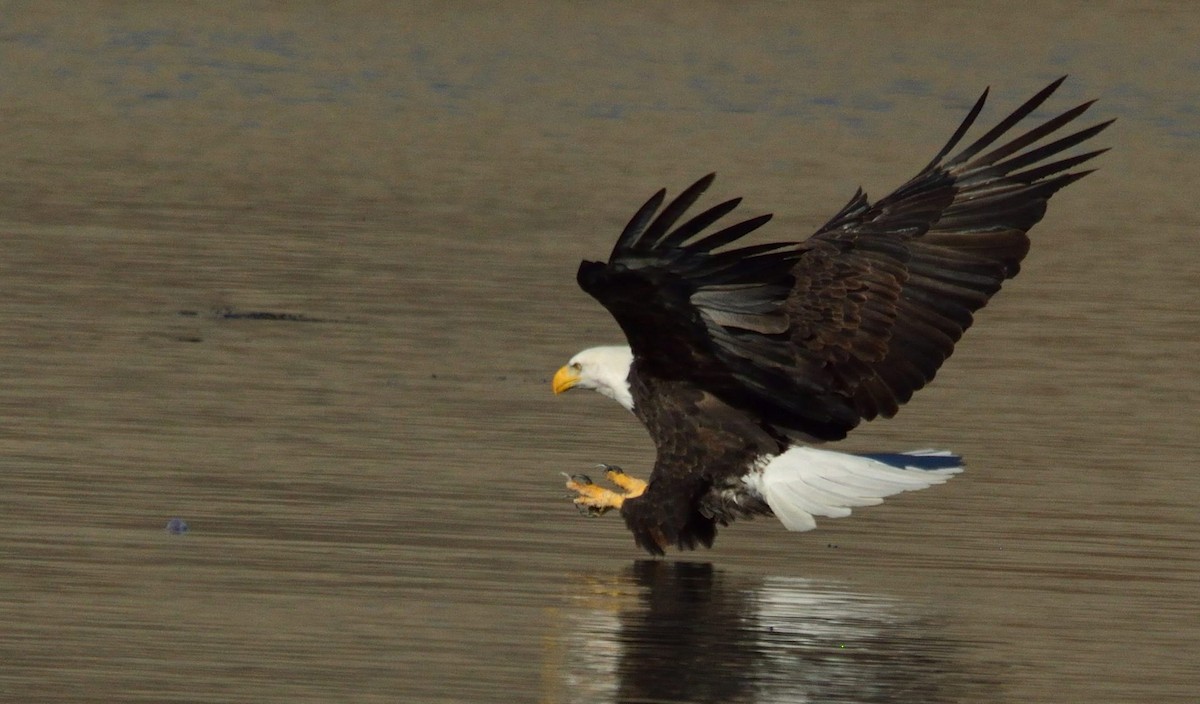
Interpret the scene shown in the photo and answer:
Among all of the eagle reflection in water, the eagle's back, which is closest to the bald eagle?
the eagle's back

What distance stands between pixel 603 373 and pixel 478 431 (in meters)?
1.13

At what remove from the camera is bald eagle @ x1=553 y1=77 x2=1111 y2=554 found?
6.38 metres

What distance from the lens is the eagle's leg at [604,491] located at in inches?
274

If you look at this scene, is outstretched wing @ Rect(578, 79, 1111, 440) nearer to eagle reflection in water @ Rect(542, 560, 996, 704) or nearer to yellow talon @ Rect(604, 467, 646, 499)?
yellow talon @ Rect(604, 467, 646, 499)

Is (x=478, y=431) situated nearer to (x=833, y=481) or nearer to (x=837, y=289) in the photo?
(x=837, y=289)

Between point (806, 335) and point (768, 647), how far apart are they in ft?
4.36

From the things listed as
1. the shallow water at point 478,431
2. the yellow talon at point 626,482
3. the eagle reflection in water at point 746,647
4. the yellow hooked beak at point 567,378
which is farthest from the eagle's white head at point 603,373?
the eagle reflection in water at point 746,647

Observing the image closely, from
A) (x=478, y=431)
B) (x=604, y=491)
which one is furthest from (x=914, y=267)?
(x=478, y=431)

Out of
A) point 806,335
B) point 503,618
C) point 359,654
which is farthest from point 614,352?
point 359,654

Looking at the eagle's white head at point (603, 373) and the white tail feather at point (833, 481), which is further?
the eagle's white head at point (603, 373)

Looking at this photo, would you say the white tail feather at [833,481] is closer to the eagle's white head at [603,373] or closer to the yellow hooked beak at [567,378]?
the eagle's white head at [603,373]

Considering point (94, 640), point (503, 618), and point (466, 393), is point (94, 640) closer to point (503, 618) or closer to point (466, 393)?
point (503, 618)

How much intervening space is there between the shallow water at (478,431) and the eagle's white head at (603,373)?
352 millimetres

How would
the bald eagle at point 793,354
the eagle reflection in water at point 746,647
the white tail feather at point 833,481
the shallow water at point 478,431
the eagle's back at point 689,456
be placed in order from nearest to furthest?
1. the eagle reflection in water at point 746,647
2. the shallow water at point 478,431
3. the bald eagle at point 793,354
4. the white tail feather at point 833,481
5. the eagle's back at point 689,456
